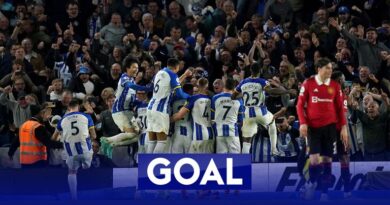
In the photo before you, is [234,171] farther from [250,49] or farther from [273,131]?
[250,49]

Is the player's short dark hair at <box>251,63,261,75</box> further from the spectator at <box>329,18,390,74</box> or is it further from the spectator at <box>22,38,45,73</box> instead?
the spectator at <box>22,38,45,73</box>

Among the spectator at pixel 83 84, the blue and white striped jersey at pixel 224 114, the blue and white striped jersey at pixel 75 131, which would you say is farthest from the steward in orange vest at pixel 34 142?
the blue and white striped jersey at pixel 224 114

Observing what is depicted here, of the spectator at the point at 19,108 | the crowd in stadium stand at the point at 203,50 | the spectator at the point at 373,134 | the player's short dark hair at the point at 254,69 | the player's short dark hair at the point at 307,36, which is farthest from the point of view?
the player's short dark hair at the point at 307,36

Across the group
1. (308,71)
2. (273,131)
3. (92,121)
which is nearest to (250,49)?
(308,71)

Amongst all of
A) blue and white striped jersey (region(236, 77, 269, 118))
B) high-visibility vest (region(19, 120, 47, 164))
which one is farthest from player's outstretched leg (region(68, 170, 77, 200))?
blue and white striped jersey (region(236, 77, 269, 118))

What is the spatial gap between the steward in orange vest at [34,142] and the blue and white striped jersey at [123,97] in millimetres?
1291

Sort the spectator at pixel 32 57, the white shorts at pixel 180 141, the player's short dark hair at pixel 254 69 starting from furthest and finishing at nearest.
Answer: the spectator at pixel 32 57 < the player's short dark hair at pixel 254 69 < the white shorts at pixel 180 141

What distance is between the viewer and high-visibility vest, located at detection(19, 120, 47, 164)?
22.4 metres

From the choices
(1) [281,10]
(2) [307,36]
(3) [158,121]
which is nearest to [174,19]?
(1) [281,10]

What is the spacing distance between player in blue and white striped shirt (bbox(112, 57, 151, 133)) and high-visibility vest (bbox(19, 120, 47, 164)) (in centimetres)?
141

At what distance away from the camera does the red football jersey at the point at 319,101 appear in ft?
62.6

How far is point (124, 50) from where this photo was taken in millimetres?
26078

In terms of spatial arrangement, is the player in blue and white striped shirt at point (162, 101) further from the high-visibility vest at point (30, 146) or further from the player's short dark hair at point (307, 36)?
the player's short dark hair at point (307, 36)

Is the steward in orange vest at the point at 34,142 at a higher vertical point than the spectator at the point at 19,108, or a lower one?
lower
